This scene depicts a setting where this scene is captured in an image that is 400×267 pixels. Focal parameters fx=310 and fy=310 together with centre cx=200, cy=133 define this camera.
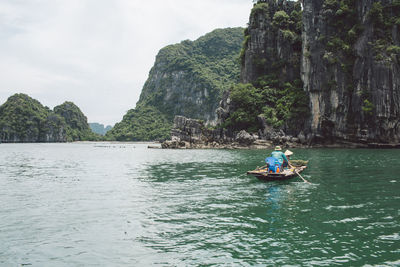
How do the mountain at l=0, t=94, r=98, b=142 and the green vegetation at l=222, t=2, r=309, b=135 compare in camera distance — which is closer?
the green vegetation at l=222, t=2, r=309, b=135

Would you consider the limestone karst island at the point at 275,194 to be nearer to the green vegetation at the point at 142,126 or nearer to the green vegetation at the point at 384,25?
the green vegetation at the point at 384,25

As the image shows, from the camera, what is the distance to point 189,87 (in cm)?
17725

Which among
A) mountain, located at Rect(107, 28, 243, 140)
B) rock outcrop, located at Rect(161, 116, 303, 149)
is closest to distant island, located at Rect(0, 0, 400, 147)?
rock outcrop, located at Rect(161, 116, 303, 149)

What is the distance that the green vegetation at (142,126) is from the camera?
15350 cm

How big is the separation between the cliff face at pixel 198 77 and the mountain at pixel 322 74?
3215 inches

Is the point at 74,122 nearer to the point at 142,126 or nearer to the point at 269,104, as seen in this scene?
the point at 142,126

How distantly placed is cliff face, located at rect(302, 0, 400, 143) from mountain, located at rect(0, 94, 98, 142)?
126786 millimetres

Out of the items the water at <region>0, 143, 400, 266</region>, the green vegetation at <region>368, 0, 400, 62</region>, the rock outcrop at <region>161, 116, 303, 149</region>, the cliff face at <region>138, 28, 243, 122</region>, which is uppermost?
the cliff face at <region>138, 28, 243, 122</region>

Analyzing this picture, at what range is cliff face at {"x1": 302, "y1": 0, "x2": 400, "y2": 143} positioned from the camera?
169 ft

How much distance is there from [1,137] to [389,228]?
157 meters

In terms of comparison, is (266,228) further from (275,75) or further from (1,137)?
(1,137)

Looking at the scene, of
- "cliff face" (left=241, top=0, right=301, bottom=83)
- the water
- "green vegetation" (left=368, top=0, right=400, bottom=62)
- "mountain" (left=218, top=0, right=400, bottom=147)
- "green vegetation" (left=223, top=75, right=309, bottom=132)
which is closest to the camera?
the water

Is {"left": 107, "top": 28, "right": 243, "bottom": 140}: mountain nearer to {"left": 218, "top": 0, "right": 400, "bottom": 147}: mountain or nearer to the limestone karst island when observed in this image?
{"left": 218, "top": 0, "right": 400, "bottom": 147}: mountain

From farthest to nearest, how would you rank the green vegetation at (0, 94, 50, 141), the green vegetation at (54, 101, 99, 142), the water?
the green vegetation at (54, 101, 99, 142)
the green vegetation at (0, 94, 50, 141)
the water
